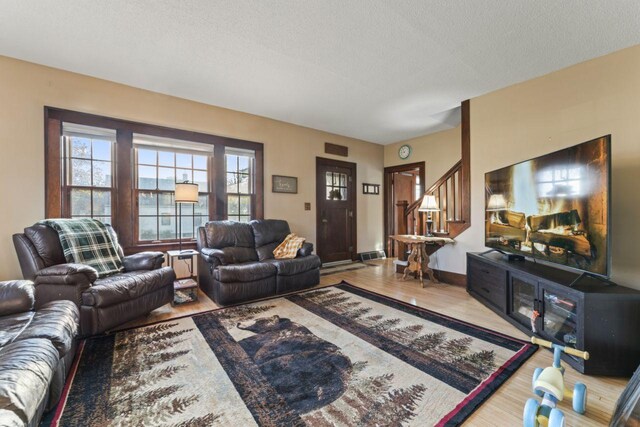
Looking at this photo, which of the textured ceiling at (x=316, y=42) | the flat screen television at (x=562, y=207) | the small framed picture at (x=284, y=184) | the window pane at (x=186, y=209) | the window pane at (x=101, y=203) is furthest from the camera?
the small framed picture at (x=284, y=184)

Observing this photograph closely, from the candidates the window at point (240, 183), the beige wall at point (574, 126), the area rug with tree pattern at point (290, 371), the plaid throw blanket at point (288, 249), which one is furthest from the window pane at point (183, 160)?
the beige wall at point (574, 126)

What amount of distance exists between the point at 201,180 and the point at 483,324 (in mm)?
3953

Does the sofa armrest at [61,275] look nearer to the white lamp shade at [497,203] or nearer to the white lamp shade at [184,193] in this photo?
the white lamp shade at [184,193]

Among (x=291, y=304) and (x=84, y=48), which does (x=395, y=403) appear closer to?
(x=291, y=304)

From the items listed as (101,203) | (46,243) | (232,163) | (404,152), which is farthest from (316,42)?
(404,152)

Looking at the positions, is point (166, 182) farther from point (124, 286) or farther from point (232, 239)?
point (124, 286)

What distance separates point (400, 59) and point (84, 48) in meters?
3.11

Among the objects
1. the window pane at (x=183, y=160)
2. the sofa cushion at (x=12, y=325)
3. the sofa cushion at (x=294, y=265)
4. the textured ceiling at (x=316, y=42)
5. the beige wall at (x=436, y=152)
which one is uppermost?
the textured ceiling at (x=316, y=42)

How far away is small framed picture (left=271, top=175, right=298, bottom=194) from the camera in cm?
459

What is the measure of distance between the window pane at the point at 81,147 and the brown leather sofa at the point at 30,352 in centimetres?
202

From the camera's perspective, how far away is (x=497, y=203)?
311 cm

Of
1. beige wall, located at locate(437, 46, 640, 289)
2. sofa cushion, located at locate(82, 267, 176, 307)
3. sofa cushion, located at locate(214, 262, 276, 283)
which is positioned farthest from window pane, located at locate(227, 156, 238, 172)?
beige wall, located at locate(437, 46, 640, 289)

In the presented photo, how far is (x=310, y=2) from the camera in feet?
6.62

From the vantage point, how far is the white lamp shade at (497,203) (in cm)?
298
